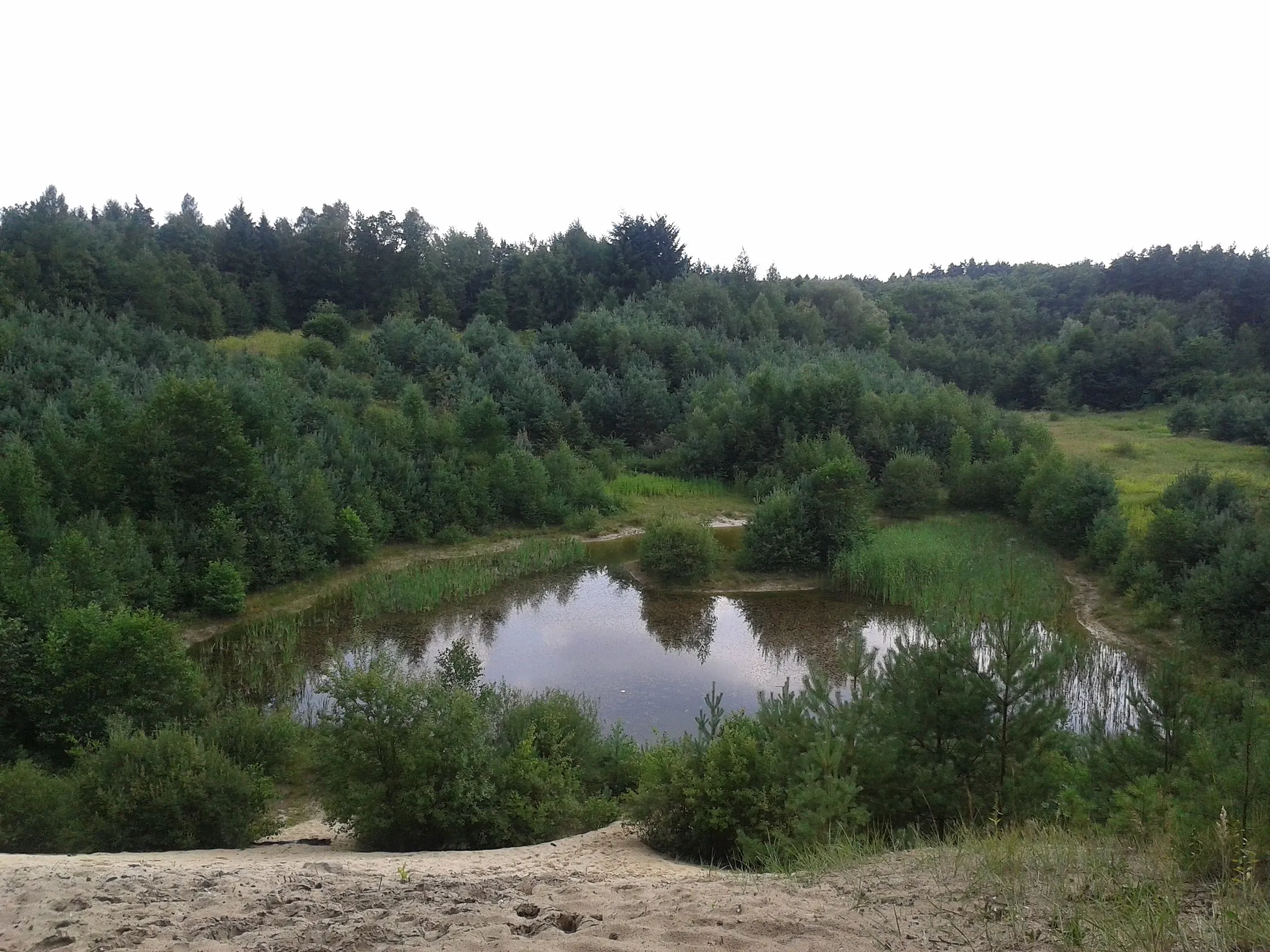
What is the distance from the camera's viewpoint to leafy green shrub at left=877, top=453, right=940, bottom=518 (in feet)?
88.0

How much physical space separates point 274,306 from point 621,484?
24.2 meters

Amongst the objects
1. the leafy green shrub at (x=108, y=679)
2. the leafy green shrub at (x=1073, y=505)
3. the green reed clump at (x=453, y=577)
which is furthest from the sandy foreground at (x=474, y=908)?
the leafy green shrub at (x=1073, y=505)

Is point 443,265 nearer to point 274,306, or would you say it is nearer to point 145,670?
point 274,306

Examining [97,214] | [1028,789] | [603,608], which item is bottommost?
[603,608]

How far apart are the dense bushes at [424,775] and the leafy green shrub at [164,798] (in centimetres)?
72

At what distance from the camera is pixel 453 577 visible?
1955cm

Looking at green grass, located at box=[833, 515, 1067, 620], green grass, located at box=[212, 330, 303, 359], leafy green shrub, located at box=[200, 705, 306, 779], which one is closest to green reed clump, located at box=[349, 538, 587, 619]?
green grass, located at box=[833, 515, 1067, 620]

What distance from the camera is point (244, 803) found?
785 centimetres

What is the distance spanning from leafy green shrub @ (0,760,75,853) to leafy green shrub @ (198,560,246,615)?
9.24 meters

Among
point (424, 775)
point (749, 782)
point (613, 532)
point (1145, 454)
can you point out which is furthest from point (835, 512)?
point (1145, 454)

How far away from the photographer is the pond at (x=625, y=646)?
1302cm

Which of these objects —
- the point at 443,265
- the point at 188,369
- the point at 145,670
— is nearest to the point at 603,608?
the point at 145,670

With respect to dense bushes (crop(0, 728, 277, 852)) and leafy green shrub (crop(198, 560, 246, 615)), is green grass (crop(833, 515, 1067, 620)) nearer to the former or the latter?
dense bushes (crop(0, 728, 277, 852))

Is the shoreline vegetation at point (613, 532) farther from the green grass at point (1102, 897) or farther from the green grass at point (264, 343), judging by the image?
the green grass at point (264, 343)
